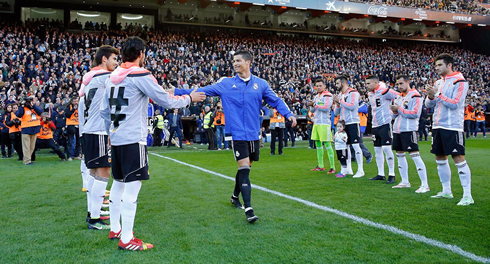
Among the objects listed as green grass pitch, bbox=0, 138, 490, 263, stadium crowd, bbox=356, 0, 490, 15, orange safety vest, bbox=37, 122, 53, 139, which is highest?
stadium crowd, bbox=356, 0, 490, 15

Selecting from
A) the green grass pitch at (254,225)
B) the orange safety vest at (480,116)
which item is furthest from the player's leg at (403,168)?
the orange safety vest at (480,116)

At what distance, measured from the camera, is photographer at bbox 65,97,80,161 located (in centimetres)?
1103

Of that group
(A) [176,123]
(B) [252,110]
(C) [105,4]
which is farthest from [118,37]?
(B) [252,110]

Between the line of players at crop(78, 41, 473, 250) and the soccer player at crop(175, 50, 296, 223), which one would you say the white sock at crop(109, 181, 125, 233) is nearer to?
the line of players at crop(78, 41, 473, 250)

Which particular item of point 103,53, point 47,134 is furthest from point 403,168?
point 47,134

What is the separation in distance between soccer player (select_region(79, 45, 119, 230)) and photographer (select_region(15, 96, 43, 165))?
8257mm

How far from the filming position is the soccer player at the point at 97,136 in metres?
4.43

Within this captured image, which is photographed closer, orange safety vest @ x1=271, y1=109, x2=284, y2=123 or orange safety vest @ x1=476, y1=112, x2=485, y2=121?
orange safety vest @ x1=271, y1=109, x2=284, y2=123

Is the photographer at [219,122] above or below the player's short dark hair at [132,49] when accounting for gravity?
below

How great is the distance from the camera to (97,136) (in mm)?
4551

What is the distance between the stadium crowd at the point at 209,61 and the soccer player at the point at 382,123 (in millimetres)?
10698

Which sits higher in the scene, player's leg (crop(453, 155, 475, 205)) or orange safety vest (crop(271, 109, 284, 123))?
orange safety vest (crop(271, 109, 284, 123))

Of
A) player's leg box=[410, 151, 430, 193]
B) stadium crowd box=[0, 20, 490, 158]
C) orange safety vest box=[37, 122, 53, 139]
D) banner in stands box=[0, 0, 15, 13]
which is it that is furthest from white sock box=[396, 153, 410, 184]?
banner in stands box=[0, 0, 15, 13]

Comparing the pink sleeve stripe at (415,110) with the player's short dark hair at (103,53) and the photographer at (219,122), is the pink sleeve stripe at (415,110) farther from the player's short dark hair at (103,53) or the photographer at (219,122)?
the photographer at (219,122)
